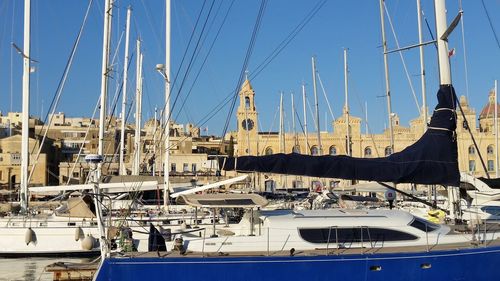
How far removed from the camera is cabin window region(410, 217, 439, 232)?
1177cm

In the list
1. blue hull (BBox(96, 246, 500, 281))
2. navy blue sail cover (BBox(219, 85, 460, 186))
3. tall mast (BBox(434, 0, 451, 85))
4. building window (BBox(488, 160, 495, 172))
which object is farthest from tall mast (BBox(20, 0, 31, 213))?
building window (BBox(488, 160, 495, 172))

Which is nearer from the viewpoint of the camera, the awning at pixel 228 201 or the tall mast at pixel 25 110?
the awning at pixel 228 201

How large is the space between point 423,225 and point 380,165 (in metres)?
1.48

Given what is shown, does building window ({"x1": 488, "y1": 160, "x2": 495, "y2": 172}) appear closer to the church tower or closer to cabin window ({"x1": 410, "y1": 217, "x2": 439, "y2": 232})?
the church tower

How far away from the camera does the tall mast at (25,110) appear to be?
67.1 ft

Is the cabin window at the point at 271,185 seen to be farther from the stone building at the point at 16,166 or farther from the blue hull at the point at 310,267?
the blue hull at the point at 310,267

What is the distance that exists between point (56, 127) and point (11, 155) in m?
25.1

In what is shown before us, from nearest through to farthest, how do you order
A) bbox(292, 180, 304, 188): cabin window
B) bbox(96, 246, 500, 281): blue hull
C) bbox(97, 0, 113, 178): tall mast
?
bbox(96, 246, 500, 281): blue hull, bbox(97, 0, 113, 178): tall mast, bbox(292, 180, 304, 188): cabin window

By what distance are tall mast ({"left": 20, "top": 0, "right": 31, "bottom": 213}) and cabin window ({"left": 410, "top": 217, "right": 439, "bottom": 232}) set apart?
1357 cm

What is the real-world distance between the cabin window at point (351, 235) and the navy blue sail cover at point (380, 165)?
100 centimetres

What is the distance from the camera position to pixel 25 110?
72.3 feet

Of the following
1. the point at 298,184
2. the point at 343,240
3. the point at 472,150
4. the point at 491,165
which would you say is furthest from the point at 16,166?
the point at 491,165

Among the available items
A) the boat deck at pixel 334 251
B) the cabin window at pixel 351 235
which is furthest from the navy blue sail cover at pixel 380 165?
the boat deck at pixel 334 251

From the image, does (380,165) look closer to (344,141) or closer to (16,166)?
(16,166)
